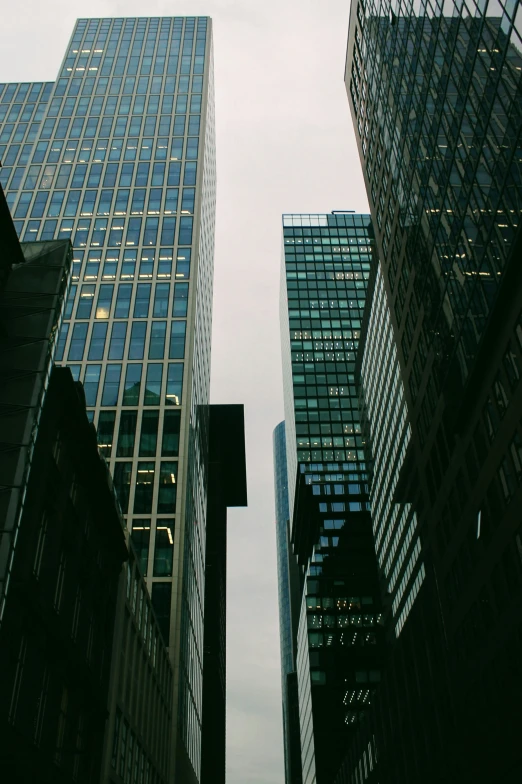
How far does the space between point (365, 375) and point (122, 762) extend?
3190 inches

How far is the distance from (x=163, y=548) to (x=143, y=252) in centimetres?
4591

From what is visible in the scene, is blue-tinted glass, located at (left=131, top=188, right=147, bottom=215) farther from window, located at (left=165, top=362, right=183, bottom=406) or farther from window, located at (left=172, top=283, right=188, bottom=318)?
window, located at (left=165, top=362, right=183, bottom=406)

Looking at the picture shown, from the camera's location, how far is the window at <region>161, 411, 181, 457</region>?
260 feet

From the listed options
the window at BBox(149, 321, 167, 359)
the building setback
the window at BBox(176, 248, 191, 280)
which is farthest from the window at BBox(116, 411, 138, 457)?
the window at BBox(176, 248, 191, 280)

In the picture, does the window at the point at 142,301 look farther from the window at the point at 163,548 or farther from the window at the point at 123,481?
the window at the point at 163,548

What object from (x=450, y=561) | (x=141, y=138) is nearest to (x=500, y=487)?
(x=450, y=561)

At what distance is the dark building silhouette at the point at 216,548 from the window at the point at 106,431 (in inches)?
1917

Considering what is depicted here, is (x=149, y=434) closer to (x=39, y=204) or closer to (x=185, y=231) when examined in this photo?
(x=185, y=231)

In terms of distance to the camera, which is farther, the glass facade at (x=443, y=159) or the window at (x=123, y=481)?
the window at (x=123, y=481)

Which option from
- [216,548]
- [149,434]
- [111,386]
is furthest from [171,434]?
[216,548]

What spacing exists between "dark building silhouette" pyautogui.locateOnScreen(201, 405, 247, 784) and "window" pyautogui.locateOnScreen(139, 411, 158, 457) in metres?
47.4

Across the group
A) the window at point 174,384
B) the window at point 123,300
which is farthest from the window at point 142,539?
the window at point 123,300

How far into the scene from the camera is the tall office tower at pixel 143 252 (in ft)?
250

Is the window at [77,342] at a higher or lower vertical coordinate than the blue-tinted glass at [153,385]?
higher
